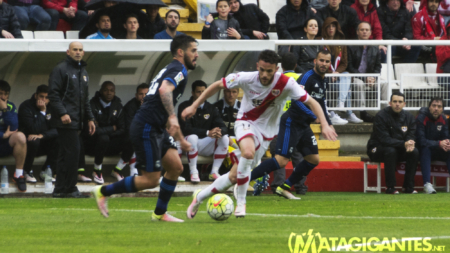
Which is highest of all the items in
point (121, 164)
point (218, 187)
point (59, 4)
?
point (59, 4)

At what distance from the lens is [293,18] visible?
14.5 m

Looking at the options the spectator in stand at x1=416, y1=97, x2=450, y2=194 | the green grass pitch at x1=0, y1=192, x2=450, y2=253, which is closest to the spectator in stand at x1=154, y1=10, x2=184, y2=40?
the green grass pitch at x1=0, y1=192, x2=450, y2=253

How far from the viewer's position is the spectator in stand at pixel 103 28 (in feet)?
40.9

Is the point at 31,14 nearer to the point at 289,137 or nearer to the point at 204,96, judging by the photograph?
the point at 289,137

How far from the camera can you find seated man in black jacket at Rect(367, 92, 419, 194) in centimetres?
1259

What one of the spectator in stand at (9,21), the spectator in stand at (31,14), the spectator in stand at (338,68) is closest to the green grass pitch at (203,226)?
the spectator in stand at (338,68)

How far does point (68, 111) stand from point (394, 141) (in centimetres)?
603

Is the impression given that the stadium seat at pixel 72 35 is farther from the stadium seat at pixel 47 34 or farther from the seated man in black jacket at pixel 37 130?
the seated man in black jacket at pixel 37 130

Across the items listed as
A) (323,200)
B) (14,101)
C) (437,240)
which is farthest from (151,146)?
(14,101)

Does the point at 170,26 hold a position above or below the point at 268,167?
above

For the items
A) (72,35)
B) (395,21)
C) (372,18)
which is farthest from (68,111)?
(395,21)

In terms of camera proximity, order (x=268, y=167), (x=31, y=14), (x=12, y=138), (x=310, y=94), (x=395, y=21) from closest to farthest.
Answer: (x=268, y=167), (x=310, y=94), (x=12, y=138), (x=31, y=14), (x=395, y=21)

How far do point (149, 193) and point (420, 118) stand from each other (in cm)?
544

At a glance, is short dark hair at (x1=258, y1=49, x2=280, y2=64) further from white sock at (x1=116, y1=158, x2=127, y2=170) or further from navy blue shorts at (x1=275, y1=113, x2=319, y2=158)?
white sock at (x1=116, y1=158, x2=127, y2=170)
